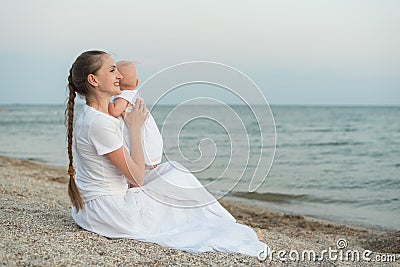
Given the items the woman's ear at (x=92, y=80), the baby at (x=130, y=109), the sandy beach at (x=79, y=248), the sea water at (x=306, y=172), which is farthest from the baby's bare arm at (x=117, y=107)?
the sandy beach at (x=79, y=248)

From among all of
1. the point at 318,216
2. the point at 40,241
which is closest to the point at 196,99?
the point at 40,241

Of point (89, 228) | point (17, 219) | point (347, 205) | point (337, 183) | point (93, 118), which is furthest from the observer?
point (337, 183)

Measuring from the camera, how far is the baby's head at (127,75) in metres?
4.25

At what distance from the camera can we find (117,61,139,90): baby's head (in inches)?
167

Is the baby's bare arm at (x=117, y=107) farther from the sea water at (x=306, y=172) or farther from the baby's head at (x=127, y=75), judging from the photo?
the sea water at (x=306, y=172)

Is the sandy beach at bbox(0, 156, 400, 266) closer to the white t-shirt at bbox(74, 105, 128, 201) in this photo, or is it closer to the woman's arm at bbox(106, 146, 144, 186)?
the white t-shirt at bbox(74, 105, 128, 201)

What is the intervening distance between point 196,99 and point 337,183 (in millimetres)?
9071

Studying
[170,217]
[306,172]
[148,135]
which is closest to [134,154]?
[148,135]

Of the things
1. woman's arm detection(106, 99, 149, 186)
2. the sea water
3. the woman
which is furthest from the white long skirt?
the sea water

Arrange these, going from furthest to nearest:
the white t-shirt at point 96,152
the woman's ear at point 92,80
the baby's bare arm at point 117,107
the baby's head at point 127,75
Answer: the baby's head at point 127,75 → the baby's bare arm at point 117,107 → the woman's ear at point 92,80 → the white t-shirt at point 96,152

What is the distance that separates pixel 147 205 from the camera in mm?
4133

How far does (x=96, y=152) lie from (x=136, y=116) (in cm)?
42

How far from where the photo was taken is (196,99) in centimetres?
455

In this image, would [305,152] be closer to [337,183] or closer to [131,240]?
[337,183]
